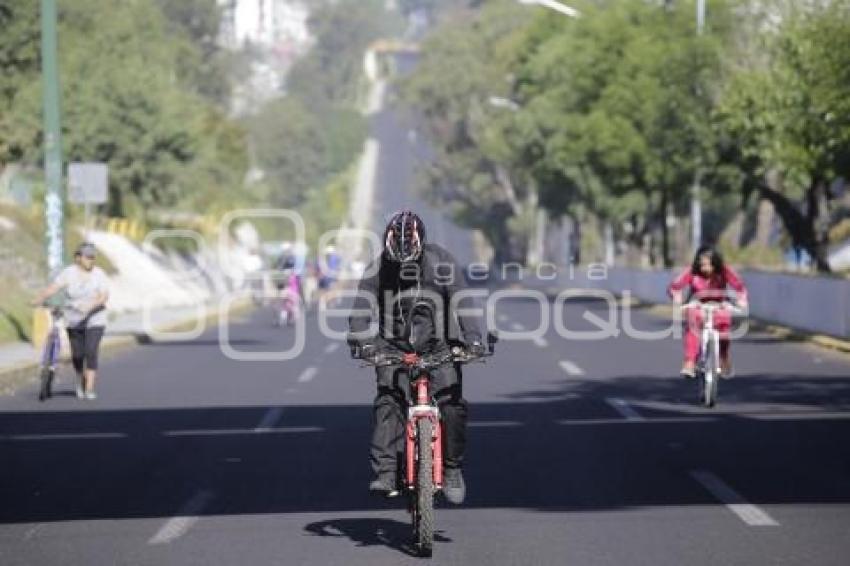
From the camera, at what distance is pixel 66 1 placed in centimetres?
6675

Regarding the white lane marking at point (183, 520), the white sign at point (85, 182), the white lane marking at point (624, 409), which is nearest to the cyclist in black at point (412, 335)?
the white lane marking at point (183, 520)

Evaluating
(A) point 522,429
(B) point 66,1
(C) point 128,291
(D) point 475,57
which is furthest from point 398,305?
(D) point 475,57

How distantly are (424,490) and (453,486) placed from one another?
1.83 feet

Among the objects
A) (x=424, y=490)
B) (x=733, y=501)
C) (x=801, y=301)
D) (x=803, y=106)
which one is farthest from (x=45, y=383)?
(x=803, y=106)

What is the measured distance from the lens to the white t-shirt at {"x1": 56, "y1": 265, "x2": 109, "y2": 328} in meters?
21.3

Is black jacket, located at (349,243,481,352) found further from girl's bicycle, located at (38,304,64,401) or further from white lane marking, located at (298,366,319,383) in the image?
white lane marking, located at (298,366,319,383)

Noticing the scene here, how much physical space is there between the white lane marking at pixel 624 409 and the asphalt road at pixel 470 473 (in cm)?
4

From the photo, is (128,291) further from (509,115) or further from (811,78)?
(509,115)

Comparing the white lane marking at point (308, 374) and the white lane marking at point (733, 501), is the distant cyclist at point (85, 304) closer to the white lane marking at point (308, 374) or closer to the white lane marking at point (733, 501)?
the white lane marking at point (308, 374)

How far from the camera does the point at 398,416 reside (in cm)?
1059

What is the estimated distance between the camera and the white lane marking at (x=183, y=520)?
10875 mm

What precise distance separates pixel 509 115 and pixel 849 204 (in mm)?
18437

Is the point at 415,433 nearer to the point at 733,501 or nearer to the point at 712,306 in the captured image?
the point at 733,501

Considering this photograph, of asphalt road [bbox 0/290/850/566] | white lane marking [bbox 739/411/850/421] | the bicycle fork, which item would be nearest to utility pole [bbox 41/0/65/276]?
asphalt road [bbox 0/290/850/566]
